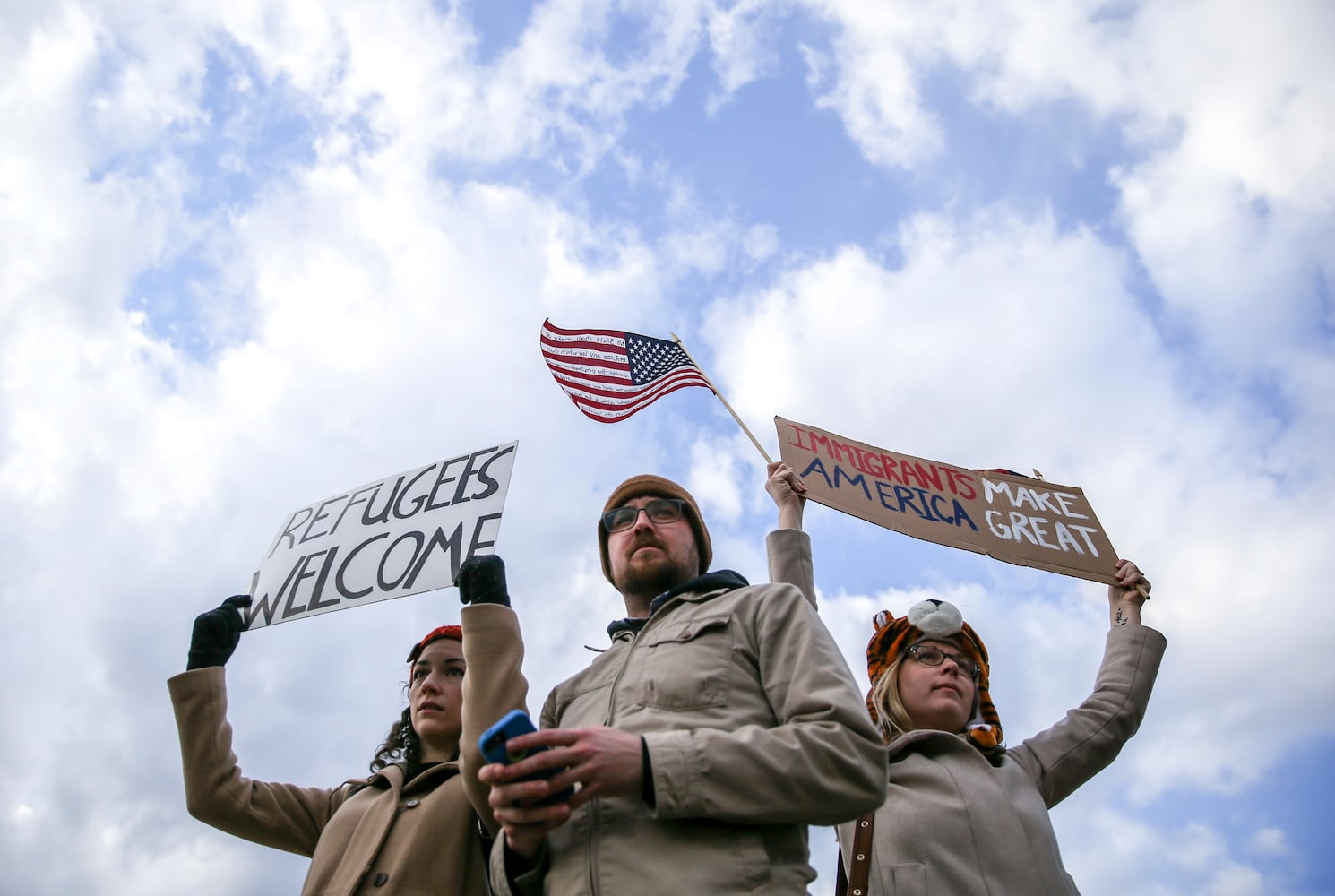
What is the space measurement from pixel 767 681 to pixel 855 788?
0.41 meters

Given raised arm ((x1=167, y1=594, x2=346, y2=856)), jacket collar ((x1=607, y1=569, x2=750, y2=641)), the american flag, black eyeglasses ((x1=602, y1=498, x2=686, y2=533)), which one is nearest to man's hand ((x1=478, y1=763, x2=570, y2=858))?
jacket collar ((x1=607, y1=569, x2=750, y2=641))

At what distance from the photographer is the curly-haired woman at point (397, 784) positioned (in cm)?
310

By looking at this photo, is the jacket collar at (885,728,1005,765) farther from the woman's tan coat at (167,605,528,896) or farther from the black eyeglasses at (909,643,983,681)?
the woman's tan coat at (167,605,528,896)

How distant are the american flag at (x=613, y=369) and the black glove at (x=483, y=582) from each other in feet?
13.0

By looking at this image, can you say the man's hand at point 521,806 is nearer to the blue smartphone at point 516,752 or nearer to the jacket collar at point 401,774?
the blue smartphone at point 516,752

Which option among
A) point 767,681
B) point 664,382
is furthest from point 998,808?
point 664,382

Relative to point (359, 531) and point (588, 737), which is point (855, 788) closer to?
point (588, 737)

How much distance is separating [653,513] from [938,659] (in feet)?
4.83

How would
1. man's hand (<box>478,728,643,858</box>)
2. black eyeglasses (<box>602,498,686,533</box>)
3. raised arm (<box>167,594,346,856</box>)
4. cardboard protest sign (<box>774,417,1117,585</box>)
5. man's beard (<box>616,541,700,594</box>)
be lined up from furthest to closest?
cardboard protest sign (<box>774,417,1117,585</box>)
raised arm (<box>167,594,346,856</box>)
black eyeglasses (<box>602,498,686,533</box>)
man's beard (<box>616,541,700,594</box>)
man's hand (<box>478,728,643,858</box>)

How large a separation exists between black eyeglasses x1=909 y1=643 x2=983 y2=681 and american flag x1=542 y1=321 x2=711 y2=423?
11.1ft

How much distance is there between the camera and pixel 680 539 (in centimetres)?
358

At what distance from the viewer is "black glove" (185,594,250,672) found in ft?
13.8

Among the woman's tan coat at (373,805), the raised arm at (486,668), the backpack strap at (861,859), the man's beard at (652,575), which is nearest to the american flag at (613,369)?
the woman's tan coat at (373,805)

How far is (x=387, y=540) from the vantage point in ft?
15.5
